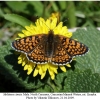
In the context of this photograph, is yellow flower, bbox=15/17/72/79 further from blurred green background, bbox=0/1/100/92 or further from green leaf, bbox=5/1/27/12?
green leaf, bbox=5/1/27/12

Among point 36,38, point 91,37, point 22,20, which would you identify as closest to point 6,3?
point 22,20

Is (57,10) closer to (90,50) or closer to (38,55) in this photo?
(90,50)

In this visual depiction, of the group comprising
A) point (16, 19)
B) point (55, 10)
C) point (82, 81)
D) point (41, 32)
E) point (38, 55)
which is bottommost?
point (82, 81)

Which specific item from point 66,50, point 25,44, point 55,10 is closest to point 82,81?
point 66,50

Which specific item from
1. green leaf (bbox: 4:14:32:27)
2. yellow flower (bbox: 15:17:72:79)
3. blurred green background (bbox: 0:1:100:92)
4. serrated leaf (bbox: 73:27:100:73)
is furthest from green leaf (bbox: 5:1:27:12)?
yellow flower (bbox: 15:17:72:79)

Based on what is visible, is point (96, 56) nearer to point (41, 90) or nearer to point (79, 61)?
point (79, 61)

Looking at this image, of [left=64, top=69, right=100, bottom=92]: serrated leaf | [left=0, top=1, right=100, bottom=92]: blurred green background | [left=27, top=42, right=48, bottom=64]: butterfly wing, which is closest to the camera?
[left=27, top=42, right=48, bottom=64]: butterfly wing
